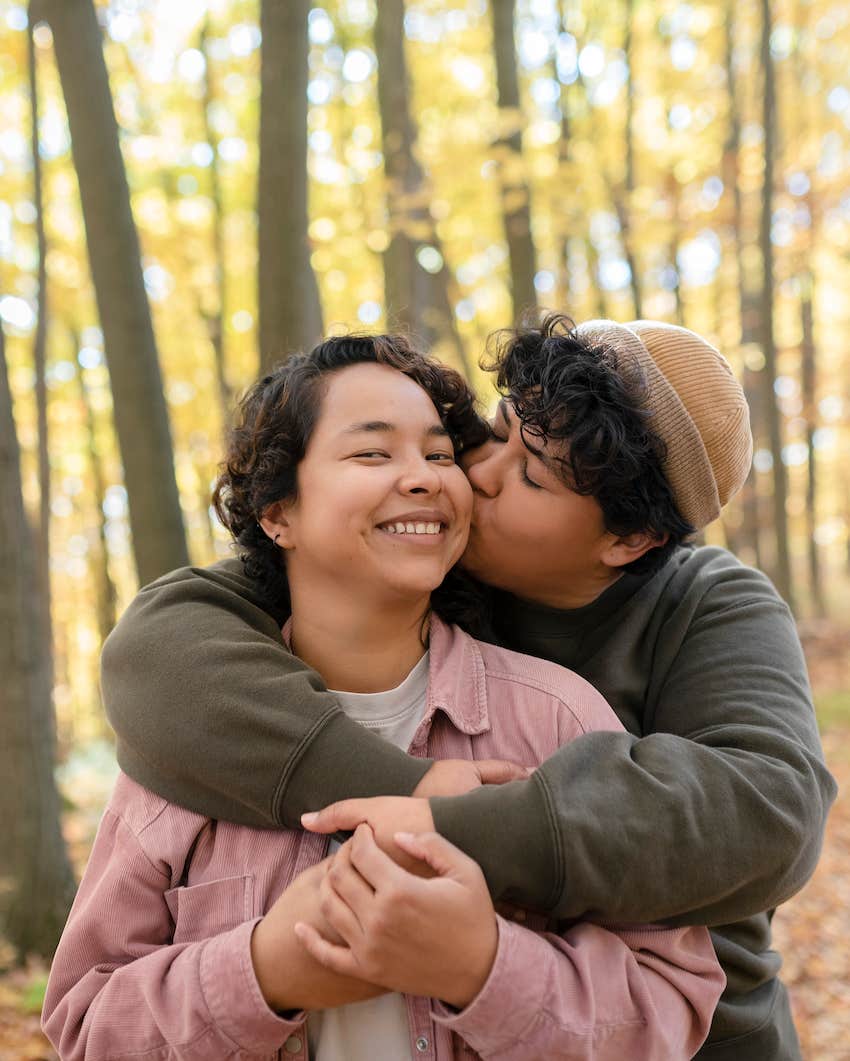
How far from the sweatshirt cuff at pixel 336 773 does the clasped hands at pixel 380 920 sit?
0.05 m

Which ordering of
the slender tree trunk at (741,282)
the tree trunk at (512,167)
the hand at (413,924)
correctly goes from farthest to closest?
the slender tree trunk at (741,282), the tree trunk at (512,167), the hand at (413,924)

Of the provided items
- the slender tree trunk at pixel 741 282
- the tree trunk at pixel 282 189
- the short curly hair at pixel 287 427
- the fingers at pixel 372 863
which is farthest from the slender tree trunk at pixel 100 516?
the fingers at pixel 372 863

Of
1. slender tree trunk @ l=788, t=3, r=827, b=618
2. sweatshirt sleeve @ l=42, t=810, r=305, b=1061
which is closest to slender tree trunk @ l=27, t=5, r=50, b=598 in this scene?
sweatshirt sleeve @ l=42, t=810, r=305, b=1061

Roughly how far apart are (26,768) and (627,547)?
3446mm

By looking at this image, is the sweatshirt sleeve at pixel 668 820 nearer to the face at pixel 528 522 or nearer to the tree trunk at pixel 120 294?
the face at pixel 528 522

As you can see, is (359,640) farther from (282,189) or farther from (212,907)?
(282,189)

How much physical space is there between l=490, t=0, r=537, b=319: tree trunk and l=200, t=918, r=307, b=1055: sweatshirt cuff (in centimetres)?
574

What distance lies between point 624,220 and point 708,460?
884cm

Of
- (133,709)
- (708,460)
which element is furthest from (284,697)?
(708,460)

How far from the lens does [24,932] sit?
4.37 meters

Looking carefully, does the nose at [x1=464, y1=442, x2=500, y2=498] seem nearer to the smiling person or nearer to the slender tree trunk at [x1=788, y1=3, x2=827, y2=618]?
the smiling person

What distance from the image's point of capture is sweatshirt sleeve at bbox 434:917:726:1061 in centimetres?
144

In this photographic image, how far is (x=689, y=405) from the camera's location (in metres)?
2.05

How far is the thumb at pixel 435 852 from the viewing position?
144 centimetres
